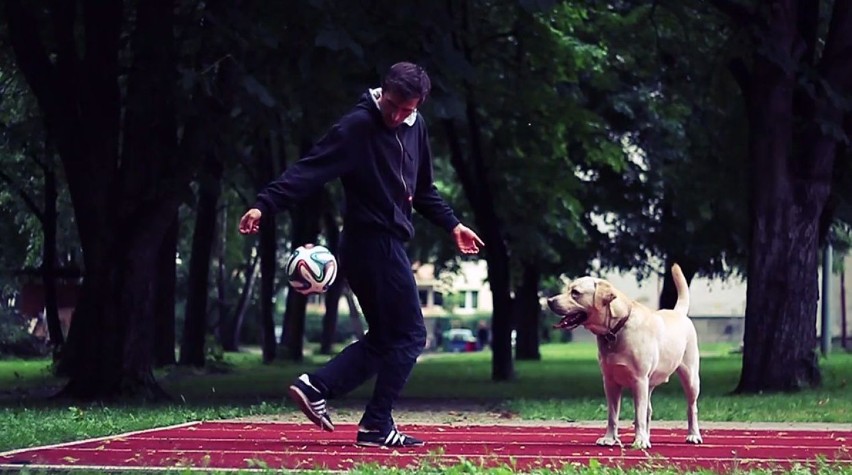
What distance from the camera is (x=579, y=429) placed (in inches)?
500

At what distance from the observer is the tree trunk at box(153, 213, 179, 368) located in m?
31.4

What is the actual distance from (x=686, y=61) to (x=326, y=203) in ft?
49.5

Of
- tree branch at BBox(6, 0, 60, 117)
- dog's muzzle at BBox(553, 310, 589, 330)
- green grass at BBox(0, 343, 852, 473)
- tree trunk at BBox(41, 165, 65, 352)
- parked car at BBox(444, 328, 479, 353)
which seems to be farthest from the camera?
parked car at BBox(444, 328, 479, 353)

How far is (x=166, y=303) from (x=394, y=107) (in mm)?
23879

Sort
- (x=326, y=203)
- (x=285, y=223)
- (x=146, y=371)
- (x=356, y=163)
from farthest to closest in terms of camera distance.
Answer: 1. (x=285, y=223)
2. (x=326, y=203)
3. (x=146, y=371)
4. (x=356, y=163)

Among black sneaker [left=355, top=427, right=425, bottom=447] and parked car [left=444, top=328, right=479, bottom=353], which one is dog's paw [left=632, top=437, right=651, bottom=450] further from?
parked car [left=444, top=328, right=479, bottom=353]

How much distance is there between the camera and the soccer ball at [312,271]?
29.6 feet

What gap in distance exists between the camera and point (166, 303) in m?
32.3

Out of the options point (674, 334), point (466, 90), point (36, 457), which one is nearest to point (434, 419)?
point (466, 90)

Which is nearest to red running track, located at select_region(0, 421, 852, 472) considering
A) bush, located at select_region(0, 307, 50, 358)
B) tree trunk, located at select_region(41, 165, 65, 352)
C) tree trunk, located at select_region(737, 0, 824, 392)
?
tree trunk, located at select_region(737, 0, 824, 392)

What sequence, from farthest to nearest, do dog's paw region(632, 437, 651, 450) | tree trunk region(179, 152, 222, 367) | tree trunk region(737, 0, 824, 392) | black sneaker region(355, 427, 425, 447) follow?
tree trunk region(179, 152, 222, 367), tree trunk region(737, 0, 824, 392), dog's paw region(632, 437, 651, 450), black sneaker region(355, 427, 425, 447)

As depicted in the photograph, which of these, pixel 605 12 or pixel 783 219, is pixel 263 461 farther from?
pixel 605 12

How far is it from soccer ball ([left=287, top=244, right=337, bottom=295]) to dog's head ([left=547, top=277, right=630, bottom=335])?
138 centimetres

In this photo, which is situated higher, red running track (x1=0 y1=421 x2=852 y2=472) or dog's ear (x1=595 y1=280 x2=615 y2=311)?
dog's ear (x1=595 y1=280 x2=615 y2=311)
